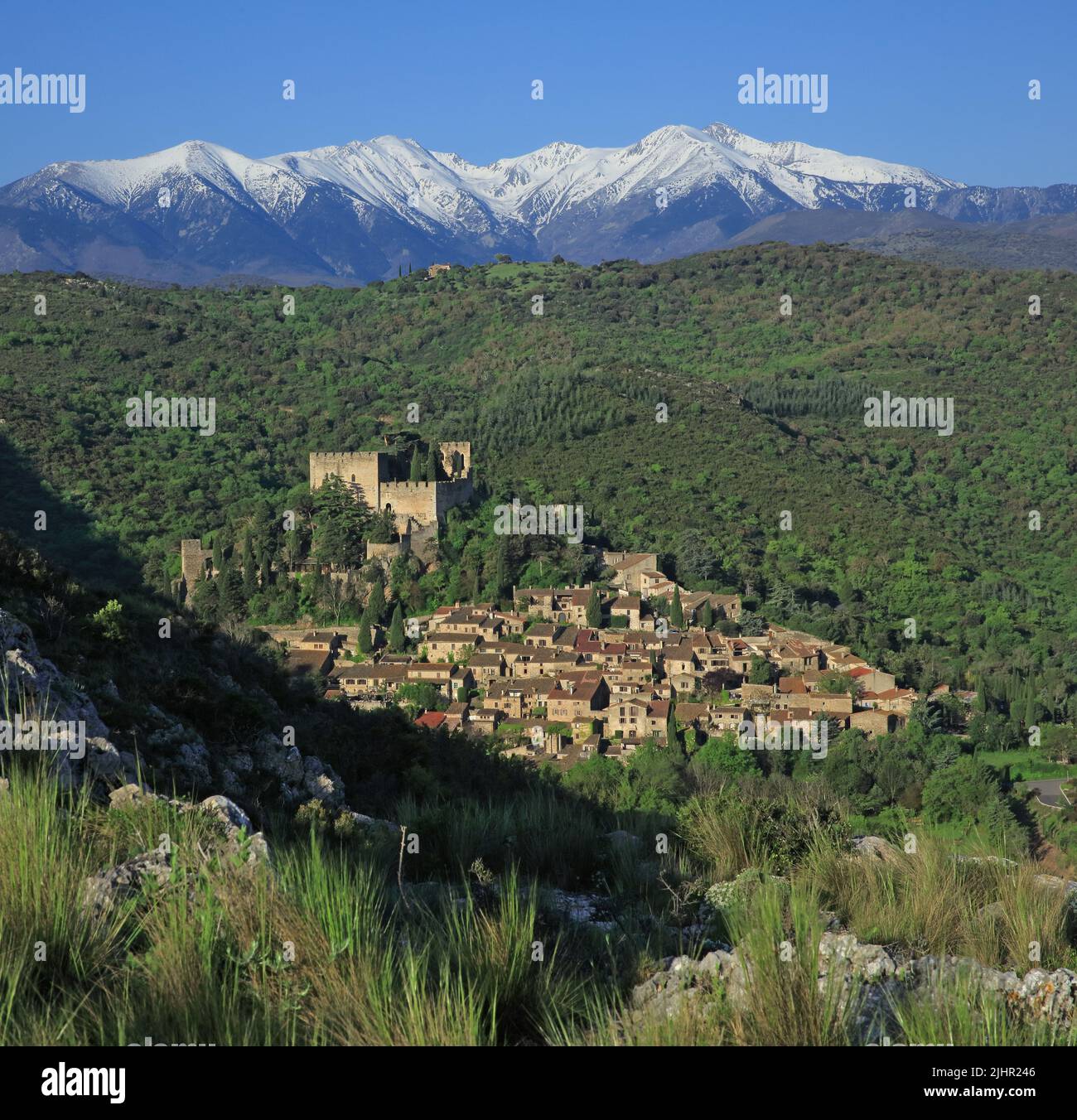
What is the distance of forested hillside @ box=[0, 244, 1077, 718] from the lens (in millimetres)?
30344

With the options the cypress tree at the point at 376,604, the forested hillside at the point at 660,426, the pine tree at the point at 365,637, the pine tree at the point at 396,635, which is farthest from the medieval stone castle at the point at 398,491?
the pine tree at the point at 396,635

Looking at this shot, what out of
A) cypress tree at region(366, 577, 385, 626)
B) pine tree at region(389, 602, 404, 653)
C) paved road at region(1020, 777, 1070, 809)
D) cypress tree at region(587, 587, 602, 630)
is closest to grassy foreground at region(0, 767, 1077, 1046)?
paved road at region(1020, 777, 1070, 809)

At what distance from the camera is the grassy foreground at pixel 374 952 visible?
8.11 feet

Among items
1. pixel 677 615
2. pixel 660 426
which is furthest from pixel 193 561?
pixel 660 426

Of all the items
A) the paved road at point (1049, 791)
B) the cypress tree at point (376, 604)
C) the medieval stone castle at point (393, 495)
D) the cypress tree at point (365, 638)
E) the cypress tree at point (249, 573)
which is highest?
the medieval stone castle at point (393, 495)

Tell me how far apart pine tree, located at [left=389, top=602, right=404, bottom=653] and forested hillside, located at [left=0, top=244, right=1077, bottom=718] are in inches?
76.5

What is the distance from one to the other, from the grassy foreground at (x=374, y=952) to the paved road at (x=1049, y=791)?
1723cm

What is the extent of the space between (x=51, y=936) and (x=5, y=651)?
297cm

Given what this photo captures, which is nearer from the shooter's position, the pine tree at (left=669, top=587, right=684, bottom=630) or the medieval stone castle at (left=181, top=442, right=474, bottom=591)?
the pine tree at (left=669, top=587, right=684, bottom=630)

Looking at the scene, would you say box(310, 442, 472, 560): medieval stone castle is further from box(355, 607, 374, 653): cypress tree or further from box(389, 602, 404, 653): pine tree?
box(389, 602, 404, 653): pine tree

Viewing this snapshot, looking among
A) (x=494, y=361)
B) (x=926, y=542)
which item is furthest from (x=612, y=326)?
(x=926, y=542)

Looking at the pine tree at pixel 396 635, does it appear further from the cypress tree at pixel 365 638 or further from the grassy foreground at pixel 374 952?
the grassy foreground at pixel 374 952

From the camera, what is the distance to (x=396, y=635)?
83.4ft
